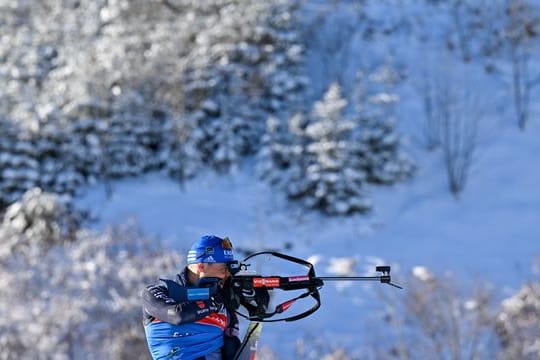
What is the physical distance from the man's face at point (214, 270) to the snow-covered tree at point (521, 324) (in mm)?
15320

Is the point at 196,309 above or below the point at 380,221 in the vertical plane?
above

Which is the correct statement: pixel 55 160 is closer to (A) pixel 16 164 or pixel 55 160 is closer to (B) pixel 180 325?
(A) pixel 16 164

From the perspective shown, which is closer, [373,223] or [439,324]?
[439,324]

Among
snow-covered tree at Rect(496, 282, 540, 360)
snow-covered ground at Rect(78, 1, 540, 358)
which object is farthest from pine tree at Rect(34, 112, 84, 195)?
snow-covered tree at Rect(496, 282, 540, 360)

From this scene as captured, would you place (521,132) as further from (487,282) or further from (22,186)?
(22,186)

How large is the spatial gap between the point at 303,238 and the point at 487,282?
6.14 m

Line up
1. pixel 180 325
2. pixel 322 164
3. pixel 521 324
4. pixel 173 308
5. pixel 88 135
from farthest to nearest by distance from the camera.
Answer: pixel 88 135, pixel 322 164, pixel 521 324, pixel 180 325, pixel 173 308

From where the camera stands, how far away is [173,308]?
4.63m

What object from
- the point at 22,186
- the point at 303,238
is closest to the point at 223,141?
the point at 303,238

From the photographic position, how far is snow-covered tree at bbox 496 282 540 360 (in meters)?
18.4

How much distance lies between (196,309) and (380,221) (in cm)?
2102

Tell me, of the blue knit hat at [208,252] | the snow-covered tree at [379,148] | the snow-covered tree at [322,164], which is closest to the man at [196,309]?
the blue knit hat at [208,252]

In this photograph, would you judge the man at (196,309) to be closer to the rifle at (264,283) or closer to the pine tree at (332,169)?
the rifle at (264,283)

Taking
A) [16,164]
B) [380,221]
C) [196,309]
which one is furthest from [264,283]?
[16,164]
